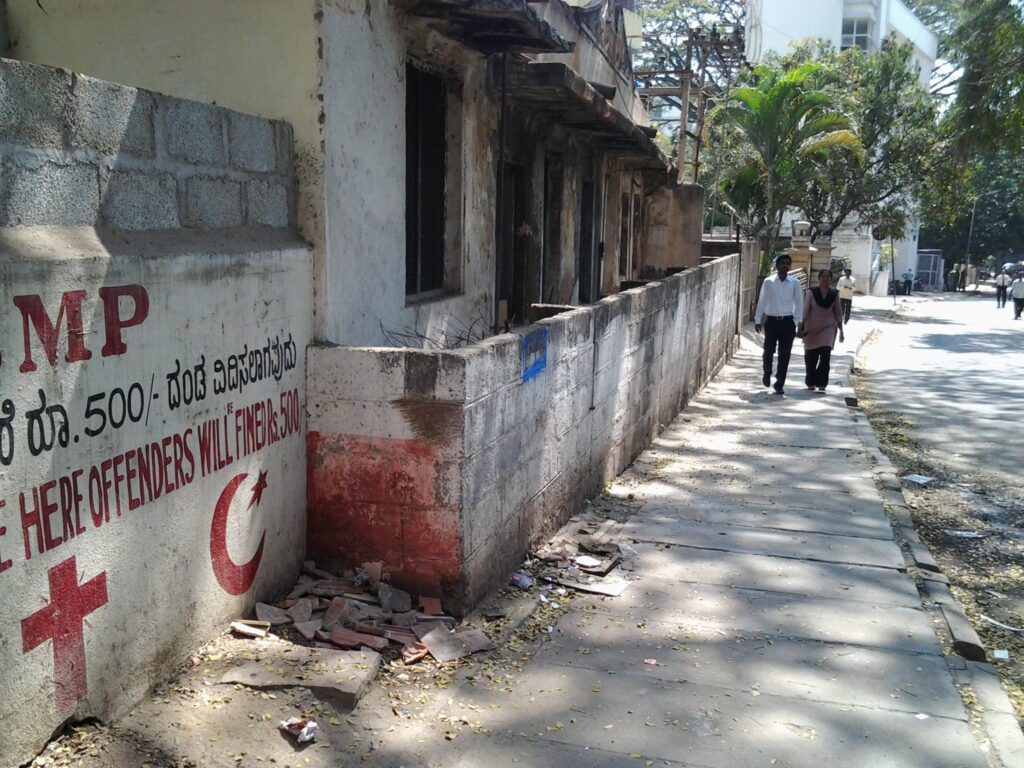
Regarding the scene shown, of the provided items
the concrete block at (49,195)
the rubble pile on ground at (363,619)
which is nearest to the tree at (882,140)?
the rubble pile on ground at (363,619)

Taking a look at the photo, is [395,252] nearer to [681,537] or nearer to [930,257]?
[681,537]

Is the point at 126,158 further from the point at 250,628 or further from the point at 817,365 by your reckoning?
the point at 817,365

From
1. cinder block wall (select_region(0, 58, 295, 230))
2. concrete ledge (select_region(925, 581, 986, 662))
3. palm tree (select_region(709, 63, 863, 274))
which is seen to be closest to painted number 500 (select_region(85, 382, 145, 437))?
cinder block wall (select_region(0, 58, 295, 230))

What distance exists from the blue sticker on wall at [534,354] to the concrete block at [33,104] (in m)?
2.78

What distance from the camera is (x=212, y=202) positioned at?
165 inches

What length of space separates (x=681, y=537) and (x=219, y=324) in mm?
3884

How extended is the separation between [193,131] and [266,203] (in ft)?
2.10

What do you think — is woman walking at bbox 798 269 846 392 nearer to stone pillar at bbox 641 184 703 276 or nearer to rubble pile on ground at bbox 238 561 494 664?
stone pillar at bbox 641 184 703 276

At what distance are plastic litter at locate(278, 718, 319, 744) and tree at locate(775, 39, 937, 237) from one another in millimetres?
29140

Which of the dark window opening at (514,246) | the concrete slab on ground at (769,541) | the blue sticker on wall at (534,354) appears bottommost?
the concrete slab on ground at (769,541)

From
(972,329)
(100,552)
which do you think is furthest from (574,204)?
(972,329)

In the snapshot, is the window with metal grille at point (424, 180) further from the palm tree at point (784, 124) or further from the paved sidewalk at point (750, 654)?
the palm tree at point (784, 124)

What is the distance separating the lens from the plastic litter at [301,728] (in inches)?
138

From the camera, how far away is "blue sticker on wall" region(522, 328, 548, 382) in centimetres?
549
